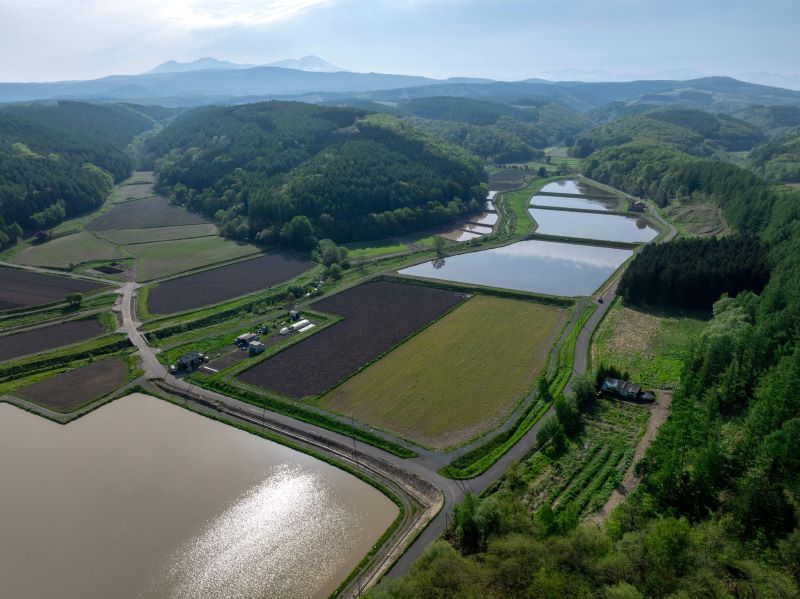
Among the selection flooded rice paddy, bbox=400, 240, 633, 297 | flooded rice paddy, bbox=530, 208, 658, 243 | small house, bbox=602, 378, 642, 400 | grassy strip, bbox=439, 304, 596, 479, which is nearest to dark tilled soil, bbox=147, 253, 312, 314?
flooded rice paddy, bbox=400, 240, 633, 297

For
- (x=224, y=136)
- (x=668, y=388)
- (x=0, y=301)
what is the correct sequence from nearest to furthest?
1. (x=668, y=388)
2. (x=0, y=301)
3. (x=224, y=136)

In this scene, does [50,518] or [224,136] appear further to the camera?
[224,136]

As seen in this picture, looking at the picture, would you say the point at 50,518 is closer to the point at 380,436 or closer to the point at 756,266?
the point at 380,436

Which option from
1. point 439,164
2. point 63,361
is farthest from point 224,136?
point 63,361

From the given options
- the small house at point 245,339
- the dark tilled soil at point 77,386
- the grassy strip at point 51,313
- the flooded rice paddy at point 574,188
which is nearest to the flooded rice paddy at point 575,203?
the flooded rice paddy at point 574,188

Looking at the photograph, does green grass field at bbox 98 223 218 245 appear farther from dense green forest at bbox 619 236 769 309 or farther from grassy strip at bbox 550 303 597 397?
dense green forest at bbox 619 236 769 309
